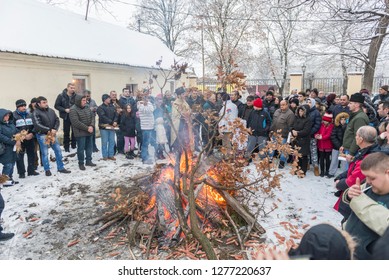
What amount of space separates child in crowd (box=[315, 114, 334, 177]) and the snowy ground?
1.53 ft

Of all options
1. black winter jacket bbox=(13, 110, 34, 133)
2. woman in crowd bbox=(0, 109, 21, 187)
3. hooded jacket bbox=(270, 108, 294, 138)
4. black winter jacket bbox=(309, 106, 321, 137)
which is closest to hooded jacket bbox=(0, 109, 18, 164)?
woman in crowd bbox=(0, 109, 21, 187)

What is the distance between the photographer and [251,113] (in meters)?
8.03

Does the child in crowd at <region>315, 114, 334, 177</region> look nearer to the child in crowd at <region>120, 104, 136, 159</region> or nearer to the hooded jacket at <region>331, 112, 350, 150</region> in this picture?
the hooded jacket at <region>331, 112, 350, 150</region>

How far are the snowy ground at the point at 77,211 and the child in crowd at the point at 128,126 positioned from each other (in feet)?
5.02

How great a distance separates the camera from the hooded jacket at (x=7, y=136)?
6098 mm

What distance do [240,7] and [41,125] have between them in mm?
20949

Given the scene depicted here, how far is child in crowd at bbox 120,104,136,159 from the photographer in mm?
8727

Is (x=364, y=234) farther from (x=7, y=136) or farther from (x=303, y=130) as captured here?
(x=7, y=136)

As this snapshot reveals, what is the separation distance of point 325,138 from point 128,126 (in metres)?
5.75

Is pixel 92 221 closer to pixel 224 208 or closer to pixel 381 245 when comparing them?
pixel 224 208

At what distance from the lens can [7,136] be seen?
6.21 meters

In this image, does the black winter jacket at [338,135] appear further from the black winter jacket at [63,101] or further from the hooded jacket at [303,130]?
the black winter jacket at [63,101]

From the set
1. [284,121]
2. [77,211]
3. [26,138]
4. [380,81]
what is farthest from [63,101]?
[380,81]
